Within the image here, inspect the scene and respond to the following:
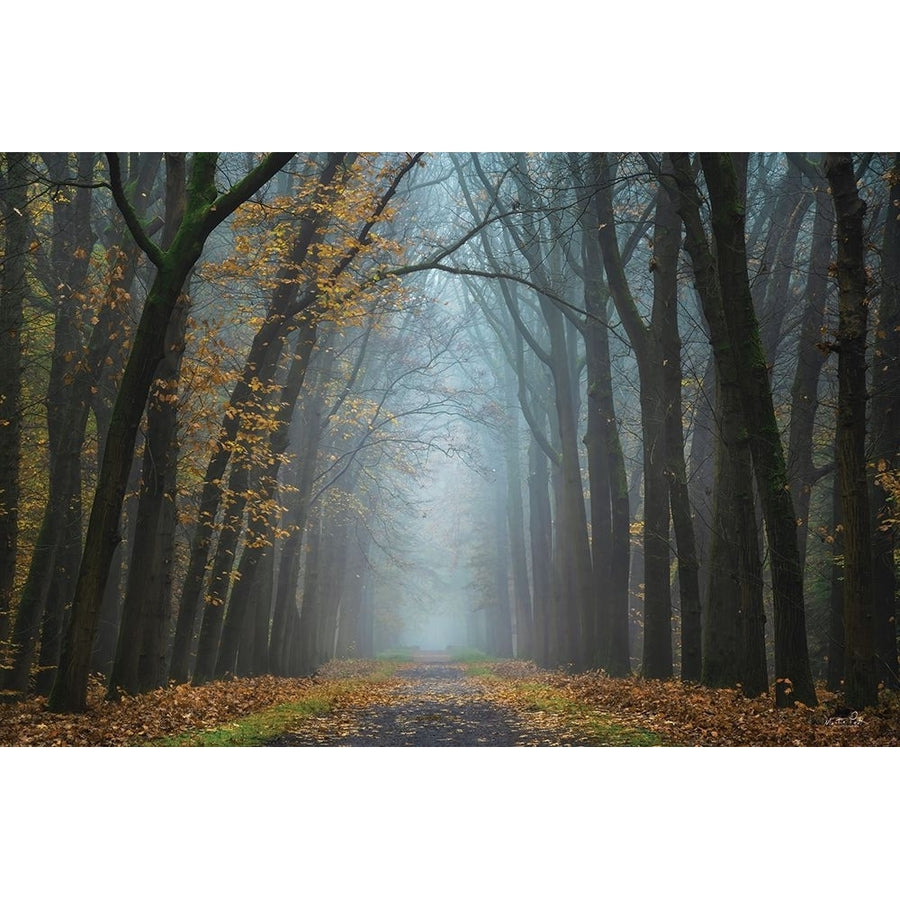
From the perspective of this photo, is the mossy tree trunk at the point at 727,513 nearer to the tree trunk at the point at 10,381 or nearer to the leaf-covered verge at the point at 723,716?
the leaf-covered verge at the point at 723,716

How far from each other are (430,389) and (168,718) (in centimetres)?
1415

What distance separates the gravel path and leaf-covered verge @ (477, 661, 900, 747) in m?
0.64

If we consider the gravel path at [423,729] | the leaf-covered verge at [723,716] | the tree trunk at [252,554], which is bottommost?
the gravel path at [423,729]

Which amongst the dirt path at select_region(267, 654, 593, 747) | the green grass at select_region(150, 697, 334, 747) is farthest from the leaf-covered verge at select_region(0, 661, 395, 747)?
the dirt path at select_region(267, 654, 593, 747)

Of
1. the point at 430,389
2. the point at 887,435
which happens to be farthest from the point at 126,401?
the point at 430,389

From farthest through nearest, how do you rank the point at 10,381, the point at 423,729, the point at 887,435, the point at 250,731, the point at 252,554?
the point at 252,554
the point at 887,435
the point at 10,381
the point at 423,729
the point at 250,731

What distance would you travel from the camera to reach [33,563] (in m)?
12.9

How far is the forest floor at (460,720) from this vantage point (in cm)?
879

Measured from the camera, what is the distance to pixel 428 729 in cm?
1106

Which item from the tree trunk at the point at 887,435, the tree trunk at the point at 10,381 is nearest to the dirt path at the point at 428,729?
the tree trunk at the point at 10,381

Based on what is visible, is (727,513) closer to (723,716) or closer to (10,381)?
(723,716)

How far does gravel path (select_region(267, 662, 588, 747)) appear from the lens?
9.94m
